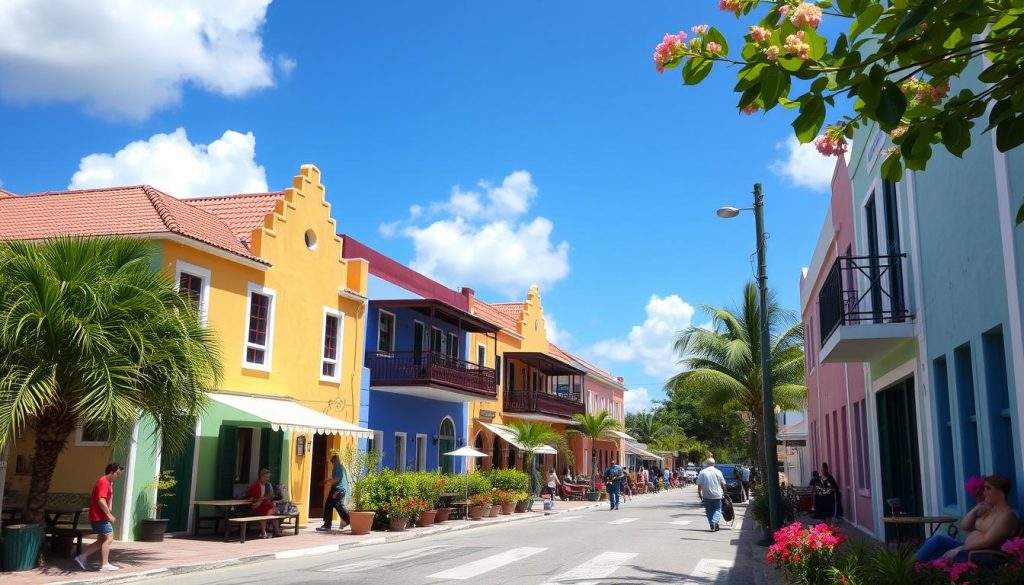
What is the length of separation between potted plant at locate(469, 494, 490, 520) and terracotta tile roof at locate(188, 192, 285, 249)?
9.16m

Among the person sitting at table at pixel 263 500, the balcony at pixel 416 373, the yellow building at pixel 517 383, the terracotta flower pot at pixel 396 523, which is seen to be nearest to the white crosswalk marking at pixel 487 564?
the terracotta flower pot at pixel 396 523

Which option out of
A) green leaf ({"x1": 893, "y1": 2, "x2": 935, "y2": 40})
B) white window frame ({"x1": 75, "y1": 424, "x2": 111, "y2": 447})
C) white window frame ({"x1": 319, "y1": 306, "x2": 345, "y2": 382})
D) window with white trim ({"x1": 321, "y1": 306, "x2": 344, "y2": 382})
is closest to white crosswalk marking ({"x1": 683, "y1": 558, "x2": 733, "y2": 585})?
green leaf ({"x1": 893, "y1": 2, "x2": 935, "y2": 40})

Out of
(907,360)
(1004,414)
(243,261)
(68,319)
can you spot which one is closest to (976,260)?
(1004,414)

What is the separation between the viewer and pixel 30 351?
11266mm

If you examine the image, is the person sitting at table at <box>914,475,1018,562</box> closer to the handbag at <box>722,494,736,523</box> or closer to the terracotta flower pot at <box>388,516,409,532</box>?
the terracotta flower pot at <box>388,516,409,532</box>

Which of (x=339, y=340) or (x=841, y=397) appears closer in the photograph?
(x=841, y=397)

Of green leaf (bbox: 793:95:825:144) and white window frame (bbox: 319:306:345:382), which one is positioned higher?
white window frame (bbox: 319:306:345:382)

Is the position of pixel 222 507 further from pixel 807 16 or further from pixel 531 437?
pixel 807 16

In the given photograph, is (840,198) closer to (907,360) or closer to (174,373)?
(907,360)

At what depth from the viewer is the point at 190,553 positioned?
46.3 feet

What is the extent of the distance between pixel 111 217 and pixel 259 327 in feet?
12.8

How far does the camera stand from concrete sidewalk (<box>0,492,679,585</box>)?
1127 centimetres

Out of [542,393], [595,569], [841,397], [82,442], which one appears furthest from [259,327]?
[542,393]

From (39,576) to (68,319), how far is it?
3324 mm
